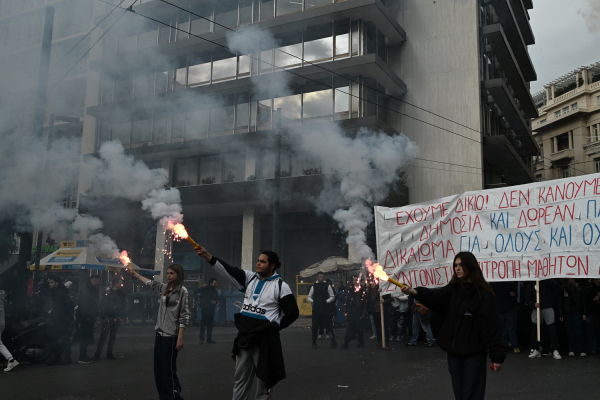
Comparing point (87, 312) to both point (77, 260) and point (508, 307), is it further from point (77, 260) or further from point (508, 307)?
point (77, 260)

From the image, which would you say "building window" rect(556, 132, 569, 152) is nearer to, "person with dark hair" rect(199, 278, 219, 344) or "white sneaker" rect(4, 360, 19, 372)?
"person with dark hair" rect(199, 278, 219, 344)

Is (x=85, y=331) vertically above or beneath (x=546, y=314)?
beneath

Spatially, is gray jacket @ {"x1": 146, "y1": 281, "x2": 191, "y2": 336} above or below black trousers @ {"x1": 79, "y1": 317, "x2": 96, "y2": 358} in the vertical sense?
above

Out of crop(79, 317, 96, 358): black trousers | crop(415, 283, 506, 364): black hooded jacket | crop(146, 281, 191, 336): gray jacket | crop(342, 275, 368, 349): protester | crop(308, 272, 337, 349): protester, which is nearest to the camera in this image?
crop(415, 283, 506, 364): black hooded jacket

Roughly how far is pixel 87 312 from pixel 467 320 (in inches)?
329

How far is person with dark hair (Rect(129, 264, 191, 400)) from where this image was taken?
5371mm

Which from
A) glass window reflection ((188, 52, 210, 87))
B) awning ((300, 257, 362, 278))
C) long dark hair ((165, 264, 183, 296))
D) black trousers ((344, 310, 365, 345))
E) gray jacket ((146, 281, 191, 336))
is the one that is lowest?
black trousers ((344, 310, 365, 345))

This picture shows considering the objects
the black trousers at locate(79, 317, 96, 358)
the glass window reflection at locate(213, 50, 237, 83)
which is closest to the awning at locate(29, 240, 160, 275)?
the black trousers at locate(79, 317, 96, 358)

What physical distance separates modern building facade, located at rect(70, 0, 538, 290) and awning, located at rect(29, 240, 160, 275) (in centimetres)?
285

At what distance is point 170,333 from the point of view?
5543mm

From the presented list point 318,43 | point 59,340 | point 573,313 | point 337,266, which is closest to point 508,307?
point 573,313

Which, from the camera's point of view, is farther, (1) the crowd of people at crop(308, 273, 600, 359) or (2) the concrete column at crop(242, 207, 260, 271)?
(2) the concrete column at crop(242, 207, 260, 271)

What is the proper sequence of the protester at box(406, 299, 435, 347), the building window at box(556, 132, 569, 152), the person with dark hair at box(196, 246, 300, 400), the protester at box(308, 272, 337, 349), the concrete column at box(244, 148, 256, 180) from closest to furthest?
1. the person with dark hair at box(196, 246, 300, 400)
2. the protester at box(406, 299, 435, 347)
3. the protester at box(308, 272, 337, 349)
4. the concrete column at box(244, 148, 256, 180)
5. the building window at box(556, 132, 569, 152)

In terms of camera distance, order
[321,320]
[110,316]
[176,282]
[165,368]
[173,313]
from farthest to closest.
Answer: [321,320]
[110,316]
[176,282]
[173,313]
[165,368]
